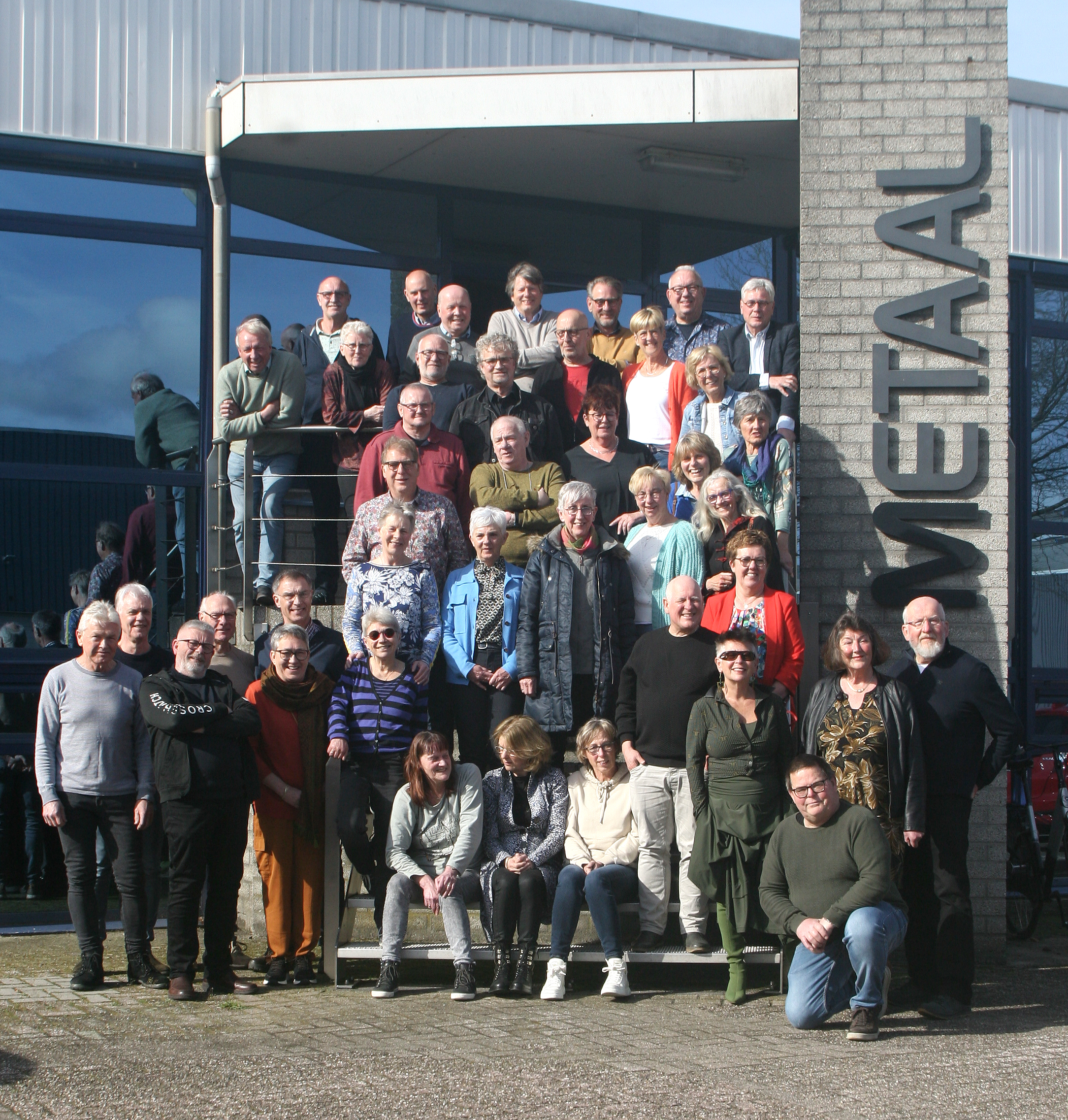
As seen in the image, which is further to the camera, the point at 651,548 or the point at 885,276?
the point at 885,276

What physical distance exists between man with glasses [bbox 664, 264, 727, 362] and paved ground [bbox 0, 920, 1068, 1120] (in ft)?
12.2

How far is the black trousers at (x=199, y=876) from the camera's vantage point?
6.29 metres

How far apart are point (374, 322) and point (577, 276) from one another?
69.7 inches

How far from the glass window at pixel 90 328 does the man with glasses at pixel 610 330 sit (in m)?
3.00

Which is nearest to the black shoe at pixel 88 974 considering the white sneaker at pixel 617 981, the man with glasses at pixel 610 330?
Result: the white sneaker at pixel 617 981

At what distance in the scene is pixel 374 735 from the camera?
6664mm

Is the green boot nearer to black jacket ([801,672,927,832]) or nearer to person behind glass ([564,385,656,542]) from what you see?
black jacket ([801,672,927,832])

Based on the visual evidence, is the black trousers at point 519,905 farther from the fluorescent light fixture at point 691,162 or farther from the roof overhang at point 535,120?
the fluorescent light fixture at point 691,162

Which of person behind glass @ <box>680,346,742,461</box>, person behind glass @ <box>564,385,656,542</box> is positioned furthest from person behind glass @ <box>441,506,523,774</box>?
person behind glass @ <box>680,346,742,461</box>

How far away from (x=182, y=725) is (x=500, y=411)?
8.83ft

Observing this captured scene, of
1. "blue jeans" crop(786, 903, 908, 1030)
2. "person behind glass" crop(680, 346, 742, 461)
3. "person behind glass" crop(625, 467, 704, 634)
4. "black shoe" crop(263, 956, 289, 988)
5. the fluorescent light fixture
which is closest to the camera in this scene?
"blue jeans" crop(786, 903, 908, 1030)

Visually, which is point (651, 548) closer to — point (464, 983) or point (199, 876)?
point (464, 983)

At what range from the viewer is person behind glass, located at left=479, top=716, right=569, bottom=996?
21.1 ft

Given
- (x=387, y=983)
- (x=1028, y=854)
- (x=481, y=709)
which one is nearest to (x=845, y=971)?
(x=387, y=983)
